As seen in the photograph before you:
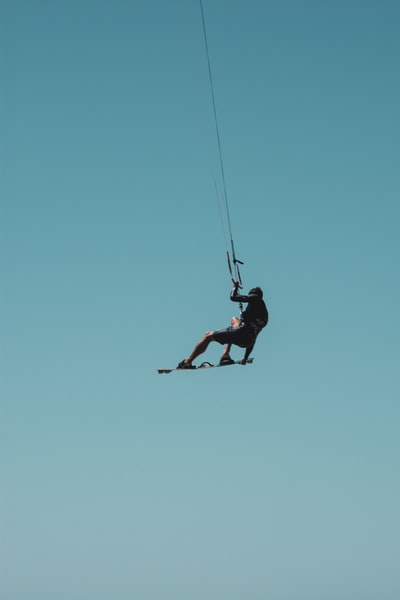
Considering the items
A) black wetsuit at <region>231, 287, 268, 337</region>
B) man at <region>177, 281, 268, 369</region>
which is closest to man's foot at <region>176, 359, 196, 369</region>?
man at <region>177, 281, 268, 369</region>

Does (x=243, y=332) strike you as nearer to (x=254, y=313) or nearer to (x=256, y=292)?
(x=254, y=313)

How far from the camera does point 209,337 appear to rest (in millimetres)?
34031

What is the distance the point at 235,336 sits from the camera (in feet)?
111

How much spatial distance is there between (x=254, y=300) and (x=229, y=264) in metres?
0.96

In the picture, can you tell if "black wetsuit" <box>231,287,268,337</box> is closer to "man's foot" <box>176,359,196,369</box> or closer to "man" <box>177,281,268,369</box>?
"man" <box>177,281,268,369</box>

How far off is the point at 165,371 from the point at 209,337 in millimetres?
1230

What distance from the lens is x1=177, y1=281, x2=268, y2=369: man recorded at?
3384 centimetres

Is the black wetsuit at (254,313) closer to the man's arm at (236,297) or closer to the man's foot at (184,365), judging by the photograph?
the man's arm at (236,297)

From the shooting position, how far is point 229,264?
33719 mm

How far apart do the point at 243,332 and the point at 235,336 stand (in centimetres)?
20

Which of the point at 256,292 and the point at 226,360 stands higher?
the point at 256,292

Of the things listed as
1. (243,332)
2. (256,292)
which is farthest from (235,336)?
(256,292)

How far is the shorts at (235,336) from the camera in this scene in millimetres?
33938

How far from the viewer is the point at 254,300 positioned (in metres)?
33.8
